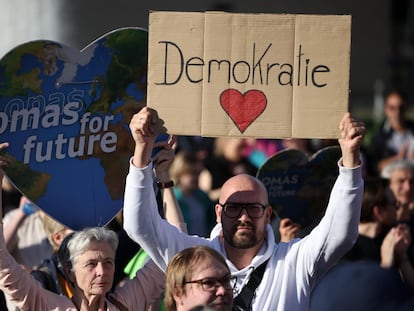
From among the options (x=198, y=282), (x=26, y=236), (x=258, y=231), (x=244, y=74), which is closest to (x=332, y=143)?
(x=26, y=236)

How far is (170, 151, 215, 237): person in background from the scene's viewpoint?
9.50 metres

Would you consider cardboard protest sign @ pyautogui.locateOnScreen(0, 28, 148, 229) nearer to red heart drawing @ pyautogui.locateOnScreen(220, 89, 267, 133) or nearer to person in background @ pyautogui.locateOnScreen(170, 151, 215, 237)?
red heart drawing @ pyautogui.locateOnScreen(220, 89, 267, 133)

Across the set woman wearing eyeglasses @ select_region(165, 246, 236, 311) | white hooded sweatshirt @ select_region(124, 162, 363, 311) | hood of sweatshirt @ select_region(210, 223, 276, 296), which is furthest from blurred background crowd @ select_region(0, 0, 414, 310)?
woman wearing eyeglasses @ select_region(165, 246, 236, 311)

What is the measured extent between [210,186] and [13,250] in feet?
11.5

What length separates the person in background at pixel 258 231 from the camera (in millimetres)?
5320

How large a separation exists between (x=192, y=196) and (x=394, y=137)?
2.88m

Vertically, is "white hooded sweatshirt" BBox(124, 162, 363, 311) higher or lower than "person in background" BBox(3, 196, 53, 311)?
higher

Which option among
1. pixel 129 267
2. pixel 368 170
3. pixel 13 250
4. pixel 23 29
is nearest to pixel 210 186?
pixel 368 170

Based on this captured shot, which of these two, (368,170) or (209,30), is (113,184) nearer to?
(209,30)

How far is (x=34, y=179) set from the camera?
612 centimetres

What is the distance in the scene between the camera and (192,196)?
9.91m

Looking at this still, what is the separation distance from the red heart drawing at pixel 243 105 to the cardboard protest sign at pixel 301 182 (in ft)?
5.39

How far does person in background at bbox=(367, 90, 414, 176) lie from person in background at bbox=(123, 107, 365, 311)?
20.2 ft

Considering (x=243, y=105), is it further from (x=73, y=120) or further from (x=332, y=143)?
(x=332, y=143)
